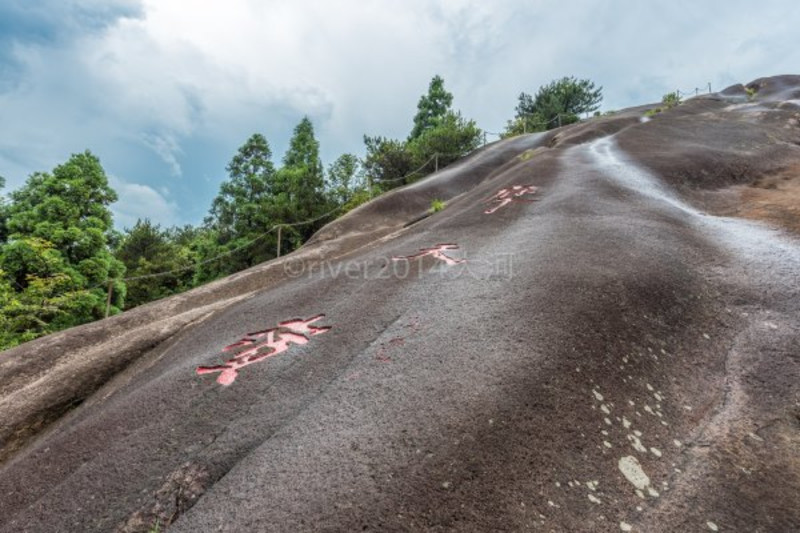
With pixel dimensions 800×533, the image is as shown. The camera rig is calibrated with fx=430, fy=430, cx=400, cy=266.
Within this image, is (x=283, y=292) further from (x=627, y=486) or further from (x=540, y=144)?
(x=540, y=144)

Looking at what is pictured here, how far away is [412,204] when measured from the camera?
58.3 feet

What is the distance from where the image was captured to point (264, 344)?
5570 mm

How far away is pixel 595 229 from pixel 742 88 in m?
41.6

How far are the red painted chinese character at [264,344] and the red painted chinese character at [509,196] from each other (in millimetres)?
5399

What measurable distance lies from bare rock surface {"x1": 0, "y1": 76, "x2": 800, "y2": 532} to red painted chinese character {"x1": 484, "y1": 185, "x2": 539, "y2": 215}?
6.42ft

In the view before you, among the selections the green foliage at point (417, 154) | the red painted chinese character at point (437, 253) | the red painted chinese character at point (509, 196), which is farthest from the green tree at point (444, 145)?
the red painted chinese character at point (437, 253)

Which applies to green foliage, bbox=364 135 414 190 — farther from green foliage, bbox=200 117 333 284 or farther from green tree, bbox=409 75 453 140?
green tree, bbox=409 75 453 140

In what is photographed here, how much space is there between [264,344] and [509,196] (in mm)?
7273

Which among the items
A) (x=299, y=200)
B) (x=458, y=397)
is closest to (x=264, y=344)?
(x=458, y=397)

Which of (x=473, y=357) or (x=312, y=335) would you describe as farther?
(x=312, y=335)

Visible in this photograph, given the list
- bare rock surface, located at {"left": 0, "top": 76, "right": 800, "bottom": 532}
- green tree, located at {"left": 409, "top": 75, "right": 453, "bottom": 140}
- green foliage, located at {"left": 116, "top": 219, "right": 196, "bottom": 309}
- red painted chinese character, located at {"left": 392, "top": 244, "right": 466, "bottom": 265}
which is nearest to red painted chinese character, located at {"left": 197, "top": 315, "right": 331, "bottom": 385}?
bare rock surface, located at {"left": 0, "top": 76, "right": 800, "bottom": 532}

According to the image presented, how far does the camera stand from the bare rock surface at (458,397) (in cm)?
290

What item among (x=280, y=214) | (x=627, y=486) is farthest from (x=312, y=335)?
(x=280, y=214)

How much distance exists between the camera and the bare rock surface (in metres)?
2.90
